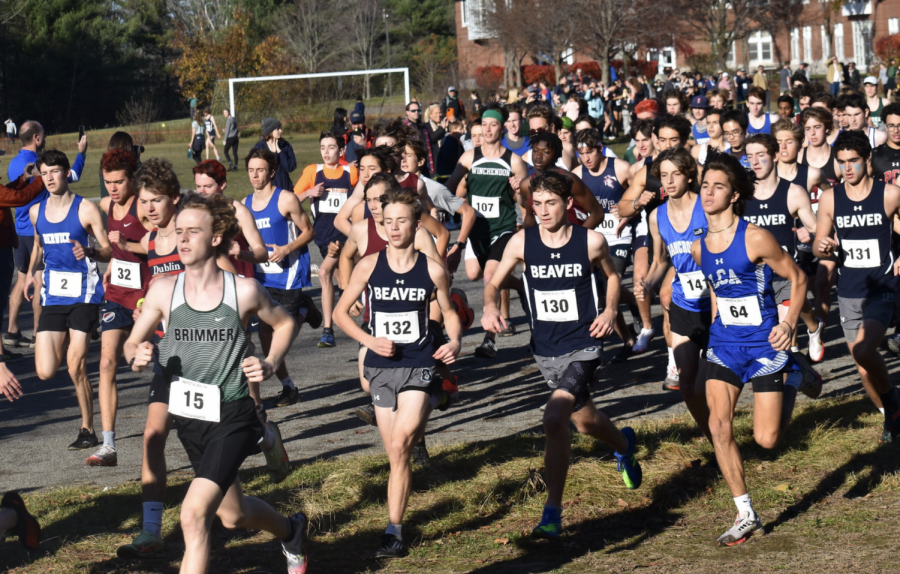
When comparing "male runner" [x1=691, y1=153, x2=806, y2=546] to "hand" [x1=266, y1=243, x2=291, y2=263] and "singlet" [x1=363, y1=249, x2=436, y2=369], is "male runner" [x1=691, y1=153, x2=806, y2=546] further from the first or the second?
"hand" [x1=266, y1=243, x2=291, y2=263]

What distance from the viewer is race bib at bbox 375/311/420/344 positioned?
5457 mm

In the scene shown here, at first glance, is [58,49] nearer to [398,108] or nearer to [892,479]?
[398,108]

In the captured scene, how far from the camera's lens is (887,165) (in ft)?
29.5

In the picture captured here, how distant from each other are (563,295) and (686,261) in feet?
3.85

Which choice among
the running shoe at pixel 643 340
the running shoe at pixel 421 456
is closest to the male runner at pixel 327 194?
the running shoe at pixel 643 340

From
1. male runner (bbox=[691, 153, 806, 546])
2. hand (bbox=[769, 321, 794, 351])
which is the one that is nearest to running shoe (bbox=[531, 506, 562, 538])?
male runner (bbox=[691, 153, 806, 546])

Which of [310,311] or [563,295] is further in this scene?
[310,311]

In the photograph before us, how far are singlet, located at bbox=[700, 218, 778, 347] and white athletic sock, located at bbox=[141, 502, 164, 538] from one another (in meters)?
2.85

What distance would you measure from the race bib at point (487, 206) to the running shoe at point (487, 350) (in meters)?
1.10

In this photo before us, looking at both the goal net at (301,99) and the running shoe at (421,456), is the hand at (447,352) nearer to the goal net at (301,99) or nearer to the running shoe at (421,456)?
the running shoe at (421,456)

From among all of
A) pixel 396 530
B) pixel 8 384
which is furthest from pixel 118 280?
pixel 396 530

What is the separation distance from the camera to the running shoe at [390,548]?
5137 mm

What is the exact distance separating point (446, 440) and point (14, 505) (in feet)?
9.85

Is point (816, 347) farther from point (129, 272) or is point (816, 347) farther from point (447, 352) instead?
point (129, 272)
